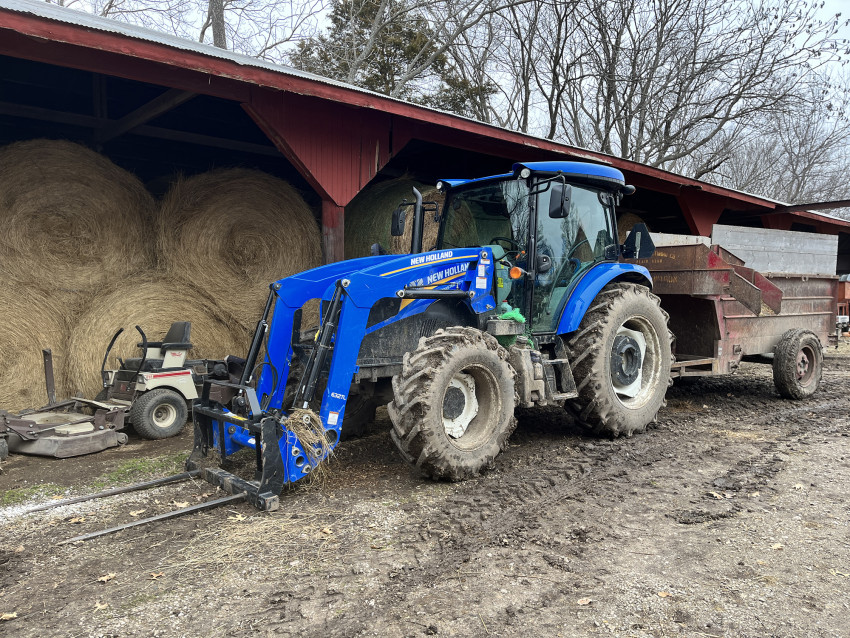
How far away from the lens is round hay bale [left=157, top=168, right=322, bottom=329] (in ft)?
22.1

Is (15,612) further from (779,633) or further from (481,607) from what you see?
(779,633)

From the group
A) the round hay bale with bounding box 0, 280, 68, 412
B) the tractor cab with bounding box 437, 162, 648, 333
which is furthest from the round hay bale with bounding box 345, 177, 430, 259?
the round hay bale with bounding box 0, 280, 68, 412

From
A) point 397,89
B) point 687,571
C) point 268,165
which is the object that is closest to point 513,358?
point 687,571

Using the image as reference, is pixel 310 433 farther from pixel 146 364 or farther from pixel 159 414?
pixel 146 364

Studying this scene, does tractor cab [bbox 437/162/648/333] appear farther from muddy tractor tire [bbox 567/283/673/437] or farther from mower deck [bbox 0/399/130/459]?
mower deck [bbox 0/399/130/459]

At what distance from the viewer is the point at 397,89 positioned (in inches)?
698

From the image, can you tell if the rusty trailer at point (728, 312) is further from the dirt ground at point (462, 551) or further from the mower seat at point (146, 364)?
the mower seat at point (146, 364)

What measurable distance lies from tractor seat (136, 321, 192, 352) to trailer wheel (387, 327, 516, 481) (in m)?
2.91

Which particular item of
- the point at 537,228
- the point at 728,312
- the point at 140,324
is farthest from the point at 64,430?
the point at 728,312

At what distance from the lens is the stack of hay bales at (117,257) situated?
19.3 ft

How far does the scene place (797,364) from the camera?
696 cm

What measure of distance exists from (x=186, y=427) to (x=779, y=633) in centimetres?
513

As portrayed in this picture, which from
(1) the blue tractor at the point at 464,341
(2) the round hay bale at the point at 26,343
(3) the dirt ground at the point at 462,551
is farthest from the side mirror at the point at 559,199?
(2) the round hay bale at the point at 26,343

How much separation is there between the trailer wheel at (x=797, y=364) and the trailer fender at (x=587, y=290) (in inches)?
96.9
